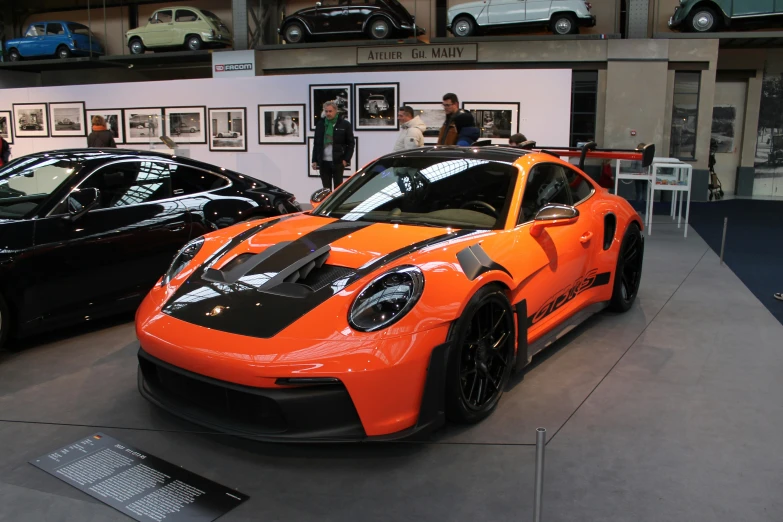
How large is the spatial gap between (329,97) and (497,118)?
302cm

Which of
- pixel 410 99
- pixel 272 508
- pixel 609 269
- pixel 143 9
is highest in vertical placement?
pixel 143 9

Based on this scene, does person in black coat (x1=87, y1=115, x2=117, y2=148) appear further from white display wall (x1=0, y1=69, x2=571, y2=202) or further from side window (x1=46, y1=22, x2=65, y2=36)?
side window (x1=46, y1=22, x2=65, y2=36)

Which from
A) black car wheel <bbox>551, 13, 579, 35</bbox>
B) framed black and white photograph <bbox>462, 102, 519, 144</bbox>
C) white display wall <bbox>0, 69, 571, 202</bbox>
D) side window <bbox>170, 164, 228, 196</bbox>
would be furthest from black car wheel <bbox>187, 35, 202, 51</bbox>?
side window <bbox>170, 164, 228, 196</bbox>

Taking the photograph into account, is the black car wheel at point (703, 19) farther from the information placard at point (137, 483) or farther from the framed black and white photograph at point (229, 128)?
the information placard at point (137, 483)

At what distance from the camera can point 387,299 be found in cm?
264

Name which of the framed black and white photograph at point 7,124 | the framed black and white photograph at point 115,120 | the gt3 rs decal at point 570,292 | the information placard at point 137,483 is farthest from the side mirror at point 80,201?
the framed black and white photograph at point 7,124

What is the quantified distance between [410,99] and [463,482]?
31.5 feet

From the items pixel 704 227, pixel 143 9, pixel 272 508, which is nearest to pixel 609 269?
pixel 272 508

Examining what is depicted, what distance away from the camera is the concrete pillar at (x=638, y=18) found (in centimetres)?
1287

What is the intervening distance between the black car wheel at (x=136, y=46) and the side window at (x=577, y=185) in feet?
48.4

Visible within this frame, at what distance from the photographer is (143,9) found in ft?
59.1

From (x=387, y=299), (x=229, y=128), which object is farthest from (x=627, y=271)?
(x=229, y=128)

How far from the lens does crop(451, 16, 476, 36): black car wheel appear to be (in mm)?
13531

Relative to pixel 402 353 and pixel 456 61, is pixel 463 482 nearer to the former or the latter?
pixel 402 353
